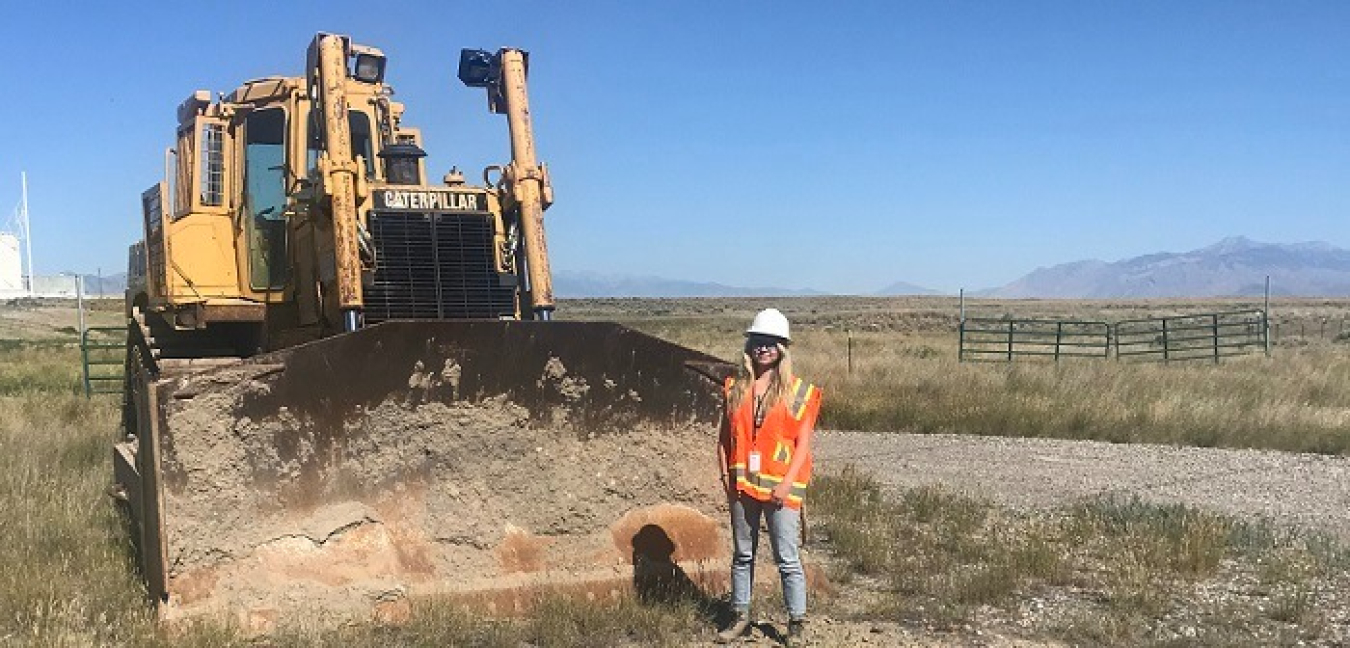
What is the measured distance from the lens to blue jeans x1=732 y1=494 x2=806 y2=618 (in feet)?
17.8

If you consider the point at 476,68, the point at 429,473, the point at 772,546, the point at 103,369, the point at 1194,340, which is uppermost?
the point at 476,68

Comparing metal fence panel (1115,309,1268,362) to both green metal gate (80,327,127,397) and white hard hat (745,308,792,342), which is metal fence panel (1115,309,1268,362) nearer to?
green metal gate (80,327,127,397)

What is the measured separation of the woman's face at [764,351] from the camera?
5.36 meters

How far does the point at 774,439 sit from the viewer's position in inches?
210

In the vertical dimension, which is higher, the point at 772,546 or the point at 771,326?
the point at 771,326

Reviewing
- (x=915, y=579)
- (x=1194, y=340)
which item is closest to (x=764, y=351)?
(x=915, y=579)

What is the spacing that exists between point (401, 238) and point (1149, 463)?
→ 891 centimetres

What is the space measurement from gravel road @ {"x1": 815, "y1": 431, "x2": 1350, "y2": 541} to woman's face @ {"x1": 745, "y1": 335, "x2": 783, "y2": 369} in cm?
498

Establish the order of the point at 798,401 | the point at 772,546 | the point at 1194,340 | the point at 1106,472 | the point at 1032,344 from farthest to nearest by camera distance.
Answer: the point at 1194,340, the point at 1032,344, the point at 1106,472, the point at 772,546, the point at 798,401

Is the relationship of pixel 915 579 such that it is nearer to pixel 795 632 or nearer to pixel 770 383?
pixel 795 632

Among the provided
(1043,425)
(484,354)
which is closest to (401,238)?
(484,354)

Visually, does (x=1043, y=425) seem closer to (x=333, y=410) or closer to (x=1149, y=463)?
(x=1149, y=463)

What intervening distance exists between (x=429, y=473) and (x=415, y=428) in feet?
0.80

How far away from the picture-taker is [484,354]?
19.5 ft
